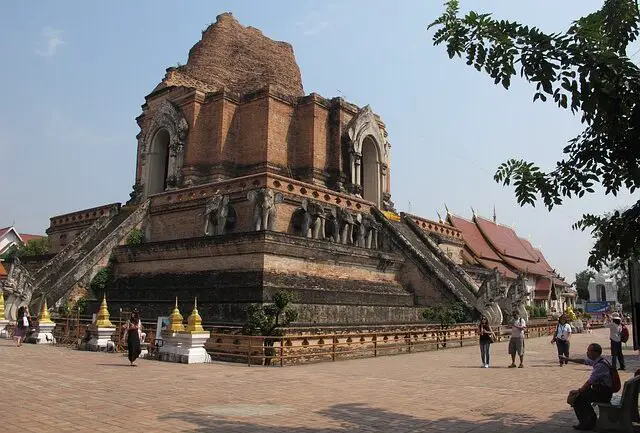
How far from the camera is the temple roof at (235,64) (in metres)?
27.0

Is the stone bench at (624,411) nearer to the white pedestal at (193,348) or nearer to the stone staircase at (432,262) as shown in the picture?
the white pedestal at (193,348)

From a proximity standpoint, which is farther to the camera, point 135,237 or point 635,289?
point 135,237

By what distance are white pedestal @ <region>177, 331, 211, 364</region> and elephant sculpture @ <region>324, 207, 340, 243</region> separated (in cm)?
938

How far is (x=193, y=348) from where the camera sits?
12391 mm

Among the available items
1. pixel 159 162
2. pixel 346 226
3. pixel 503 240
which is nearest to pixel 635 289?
pixel 346 226

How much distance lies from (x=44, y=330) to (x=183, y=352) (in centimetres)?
624

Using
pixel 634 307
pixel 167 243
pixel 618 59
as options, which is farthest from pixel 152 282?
pixel 618 59

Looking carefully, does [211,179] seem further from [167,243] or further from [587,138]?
[587,138]

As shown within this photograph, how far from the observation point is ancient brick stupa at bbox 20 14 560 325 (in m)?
17.3

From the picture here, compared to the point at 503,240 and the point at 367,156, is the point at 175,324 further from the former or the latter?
the point at 503,240

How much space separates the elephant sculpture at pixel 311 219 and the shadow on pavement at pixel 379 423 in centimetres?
1343

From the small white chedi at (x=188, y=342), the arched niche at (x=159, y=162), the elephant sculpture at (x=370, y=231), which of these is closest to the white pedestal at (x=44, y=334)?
the small white chedi at (x=188, y=342)

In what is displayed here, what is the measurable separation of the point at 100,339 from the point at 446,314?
10986 mm

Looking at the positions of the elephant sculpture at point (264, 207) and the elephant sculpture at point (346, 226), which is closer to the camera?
the elephant sculpture at point (264, 207)
